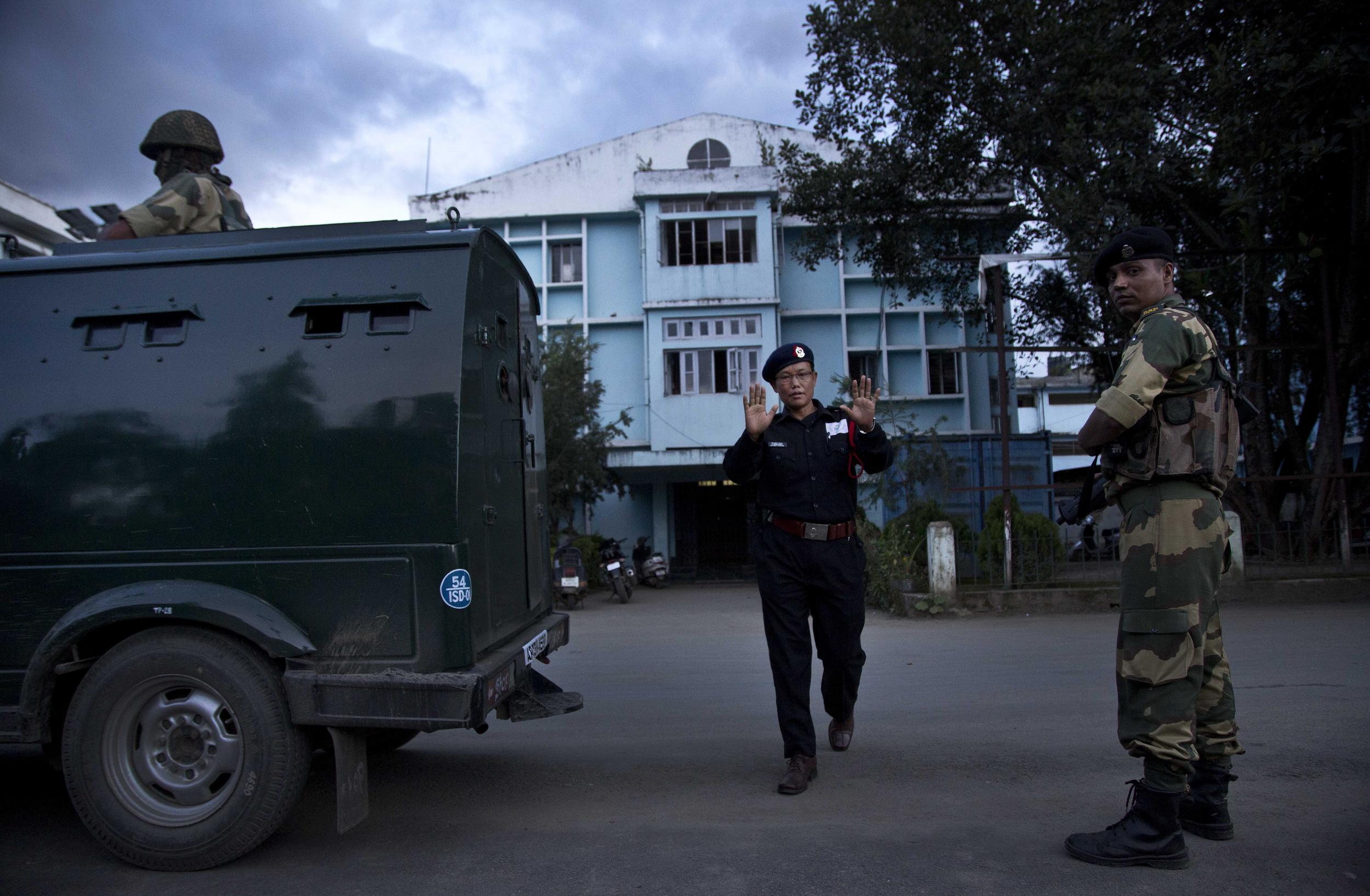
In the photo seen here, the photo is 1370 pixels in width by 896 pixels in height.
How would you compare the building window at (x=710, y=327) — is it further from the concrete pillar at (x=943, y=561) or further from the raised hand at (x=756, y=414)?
the raised hand at (x=756, y=414)

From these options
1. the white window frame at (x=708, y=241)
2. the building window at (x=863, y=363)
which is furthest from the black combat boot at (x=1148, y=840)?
the building window at (x=863, y=363)

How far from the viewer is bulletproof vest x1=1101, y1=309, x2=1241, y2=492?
3076 mm

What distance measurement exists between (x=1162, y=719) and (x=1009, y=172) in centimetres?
1282

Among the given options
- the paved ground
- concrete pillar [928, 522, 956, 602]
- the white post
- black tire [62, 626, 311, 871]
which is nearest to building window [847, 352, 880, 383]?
concrete pillar [928, 522, 956, 602]

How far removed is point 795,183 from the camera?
54.9 feet

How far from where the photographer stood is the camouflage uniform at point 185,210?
4.20m

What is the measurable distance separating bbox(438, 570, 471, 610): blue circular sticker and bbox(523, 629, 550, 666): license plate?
24.9 inches

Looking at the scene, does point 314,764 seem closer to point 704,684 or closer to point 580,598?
point 704,684

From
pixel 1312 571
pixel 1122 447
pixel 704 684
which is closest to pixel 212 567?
pixel 1122 447

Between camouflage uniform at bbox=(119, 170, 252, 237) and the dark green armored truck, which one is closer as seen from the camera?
the dark green armored truck

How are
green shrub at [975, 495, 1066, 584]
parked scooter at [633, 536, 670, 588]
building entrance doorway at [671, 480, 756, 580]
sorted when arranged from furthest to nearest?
building entrance doorway at [671, 480, 756, 580], parked scooter at [633, 536, 670, 588], green shrub at [975, 495, 1066, 584]

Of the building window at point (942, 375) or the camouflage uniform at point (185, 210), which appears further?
the building window at point (942, 375)

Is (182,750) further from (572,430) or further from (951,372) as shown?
(951,372)

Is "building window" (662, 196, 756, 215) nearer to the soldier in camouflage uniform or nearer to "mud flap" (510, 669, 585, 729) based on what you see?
"mud flap" (510, 669, 585, 729)
